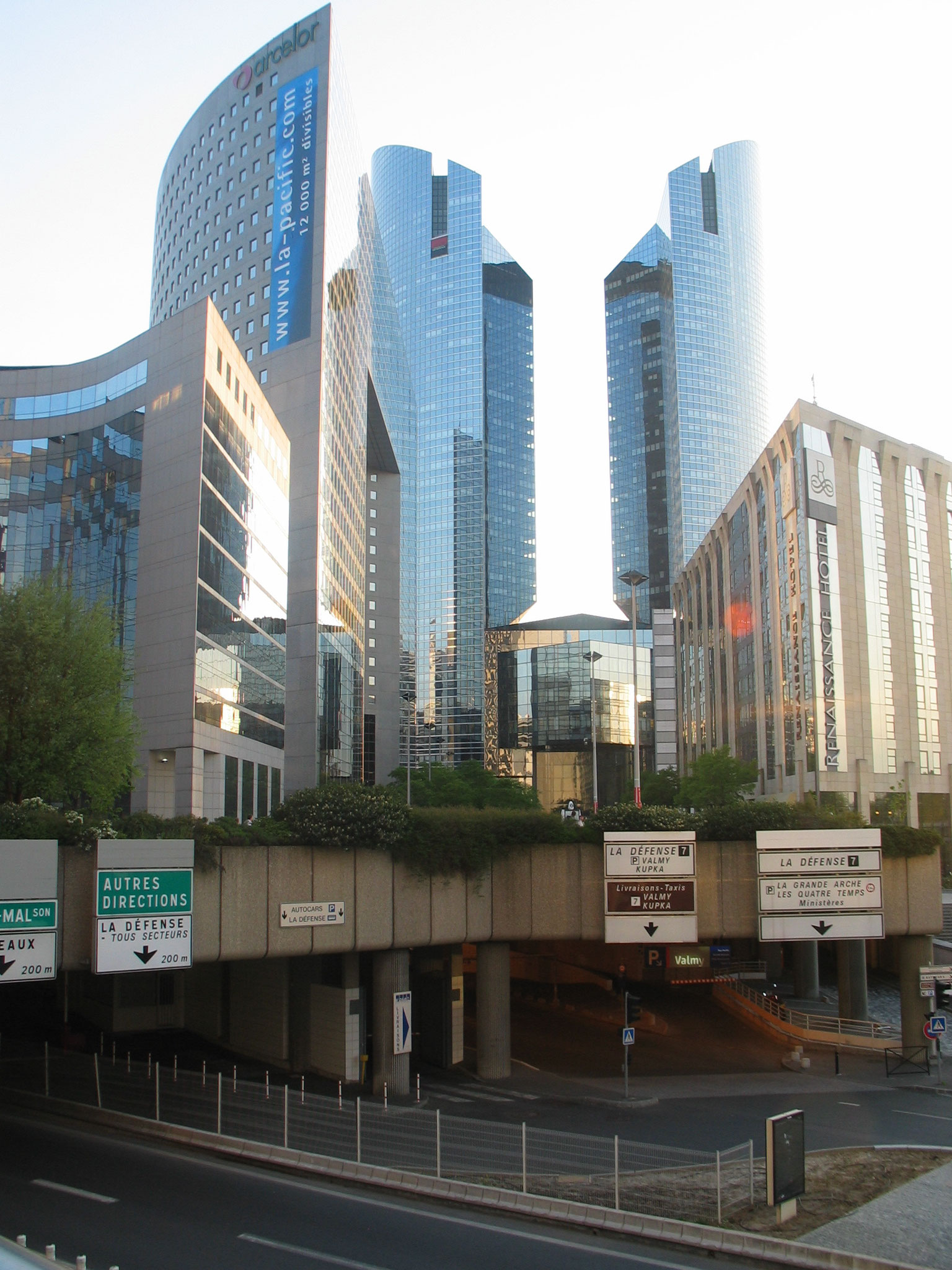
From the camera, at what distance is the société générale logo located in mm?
102188

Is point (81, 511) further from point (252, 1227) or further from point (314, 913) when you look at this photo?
point (252, 1227)

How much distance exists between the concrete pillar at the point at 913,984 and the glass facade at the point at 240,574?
36982mm

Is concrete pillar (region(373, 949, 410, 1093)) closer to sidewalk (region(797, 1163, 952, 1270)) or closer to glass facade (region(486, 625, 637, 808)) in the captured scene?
sidewalk (region(797, 1163, 952, 1270))

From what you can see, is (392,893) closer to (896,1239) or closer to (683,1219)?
(683,1219)

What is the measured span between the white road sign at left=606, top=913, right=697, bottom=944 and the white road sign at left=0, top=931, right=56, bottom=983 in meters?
16.8

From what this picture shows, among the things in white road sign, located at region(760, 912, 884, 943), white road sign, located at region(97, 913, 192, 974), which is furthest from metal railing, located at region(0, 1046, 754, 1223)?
white road sign, located at region(760, 912, 884, 943)

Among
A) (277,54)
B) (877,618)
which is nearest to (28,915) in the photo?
(877,618)

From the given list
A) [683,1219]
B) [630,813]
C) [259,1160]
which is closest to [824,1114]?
[630,813]

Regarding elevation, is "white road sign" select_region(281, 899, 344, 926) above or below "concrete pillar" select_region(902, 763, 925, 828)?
below

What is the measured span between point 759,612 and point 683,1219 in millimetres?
86305

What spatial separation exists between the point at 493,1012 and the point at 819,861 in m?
11.7

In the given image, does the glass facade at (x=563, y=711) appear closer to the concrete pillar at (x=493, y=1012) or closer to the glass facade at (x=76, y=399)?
the glass facade at (x=76, y=399)

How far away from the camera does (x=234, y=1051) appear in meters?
36.2

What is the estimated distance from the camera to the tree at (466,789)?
9694 cm
